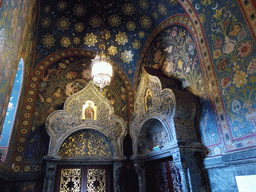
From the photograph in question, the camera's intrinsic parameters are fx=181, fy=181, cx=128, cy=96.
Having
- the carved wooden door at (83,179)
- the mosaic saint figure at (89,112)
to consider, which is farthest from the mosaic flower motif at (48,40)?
the carved wooden door at (83,179)

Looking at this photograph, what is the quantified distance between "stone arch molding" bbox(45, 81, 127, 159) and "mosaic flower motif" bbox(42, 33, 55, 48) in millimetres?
2081

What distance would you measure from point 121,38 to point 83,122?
3.54 m

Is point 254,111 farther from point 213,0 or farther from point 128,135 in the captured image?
point 128,135

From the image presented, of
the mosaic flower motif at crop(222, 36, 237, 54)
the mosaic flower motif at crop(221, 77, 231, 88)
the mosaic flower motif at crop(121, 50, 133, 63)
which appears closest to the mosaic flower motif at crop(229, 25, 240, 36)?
the mosaic flower motif at crop(222, 36, 237, 54)

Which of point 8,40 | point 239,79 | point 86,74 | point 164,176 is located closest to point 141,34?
point 86,74

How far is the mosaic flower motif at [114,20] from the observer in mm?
6594

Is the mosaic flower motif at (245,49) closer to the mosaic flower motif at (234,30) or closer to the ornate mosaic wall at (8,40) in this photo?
the mosaic flower motif at (234,30)

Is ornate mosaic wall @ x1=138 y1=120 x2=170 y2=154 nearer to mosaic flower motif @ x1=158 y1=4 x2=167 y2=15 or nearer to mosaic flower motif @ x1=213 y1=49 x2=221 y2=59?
mosaic flower motif @ x1=213 y1=49 x2=221 y2=59

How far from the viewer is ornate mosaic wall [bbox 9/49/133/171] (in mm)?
5609

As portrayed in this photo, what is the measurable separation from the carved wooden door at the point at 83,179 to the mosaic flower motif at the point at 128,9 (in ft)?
18.0

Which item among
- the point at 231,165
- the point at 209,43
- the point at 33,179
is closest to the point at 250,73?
the point at 209,43

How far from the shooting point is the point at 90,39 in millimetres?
7109

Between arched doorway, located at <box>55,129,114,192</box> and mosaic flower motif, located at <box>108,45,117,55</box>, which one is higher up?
mosaic flower motif, located at <box>108,45,117,55</box>

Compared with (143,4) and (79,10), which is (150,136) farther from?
(79,10)
